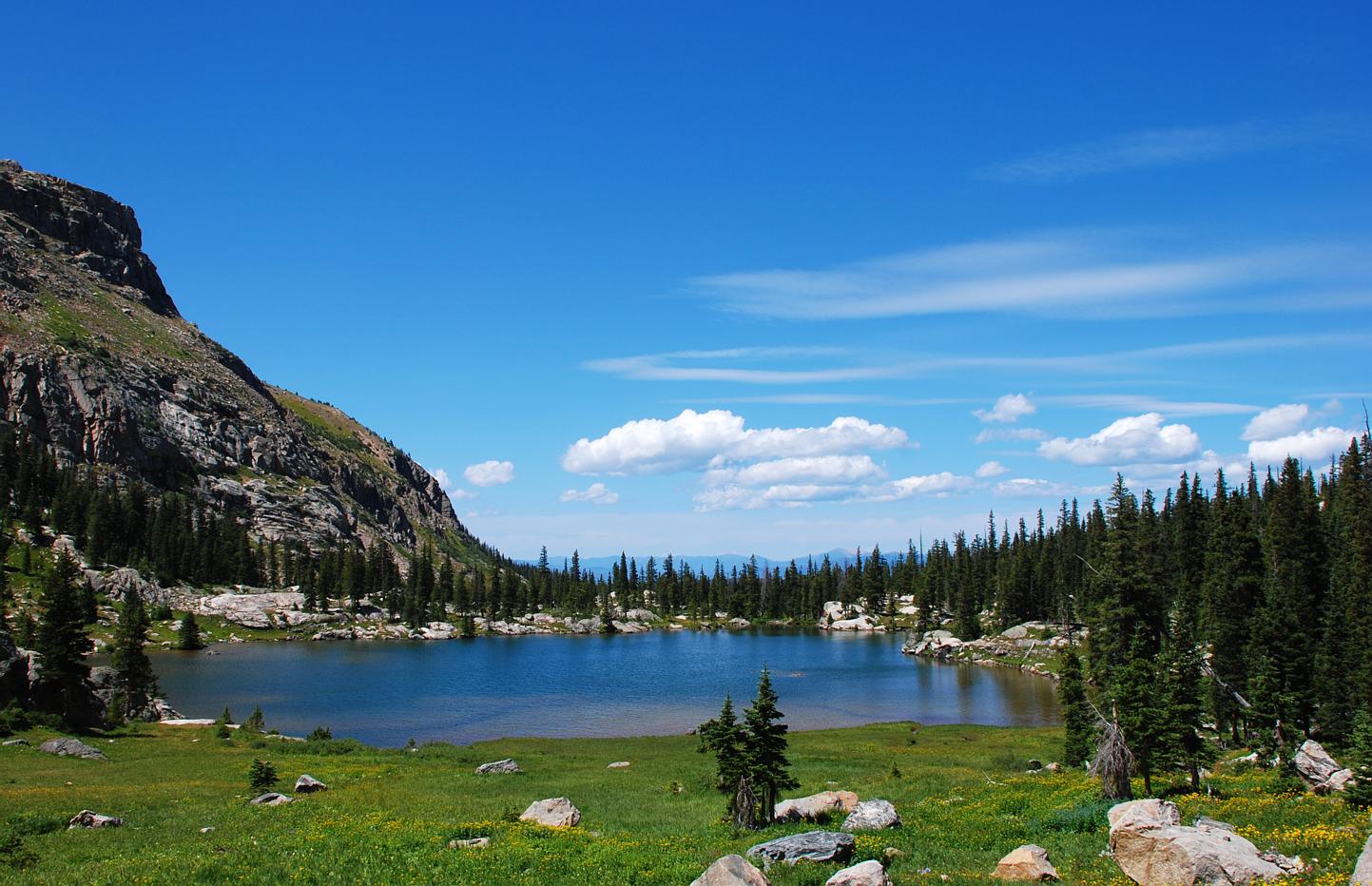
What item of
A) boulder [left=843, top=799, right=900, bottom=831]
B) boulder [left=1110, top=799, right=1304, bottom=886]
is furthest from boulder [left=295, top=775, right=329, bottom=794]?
boulder [left=1110, top=799, right=1304, bottom=886]

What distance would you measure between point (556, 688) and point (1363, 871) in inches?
3685

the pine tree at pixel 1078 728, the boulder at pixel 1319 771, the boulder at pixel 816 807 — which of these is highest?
the boulder at pixel 1319 771

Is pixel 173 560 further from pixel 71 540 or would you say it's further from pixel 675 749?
pixel 675 749

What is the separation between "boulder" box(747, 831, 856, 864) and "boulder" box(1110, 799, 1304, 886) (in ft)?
21.1

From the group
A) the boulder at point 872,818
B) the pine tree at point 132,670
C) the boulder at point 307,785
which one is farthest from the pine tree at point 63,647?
the boulder at point 872,818

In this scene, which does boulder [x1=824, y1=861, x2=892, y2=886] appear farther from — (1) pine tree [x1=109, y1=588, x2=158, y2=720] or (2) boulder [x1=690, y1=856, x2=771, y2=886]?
(1) pine tree [x1=109, y1=588, x2=158, y2=720]

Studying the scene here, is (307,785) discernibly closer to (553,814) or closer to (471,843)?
(553,814)

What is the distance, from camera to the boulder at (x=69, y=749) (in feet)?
145

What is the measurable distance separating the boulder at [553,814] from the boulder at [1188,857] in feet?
62.6

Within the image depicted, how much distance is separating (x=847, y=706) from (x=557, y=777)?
50.6 meters

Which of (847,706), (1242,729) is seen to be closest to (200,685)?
(847,706)

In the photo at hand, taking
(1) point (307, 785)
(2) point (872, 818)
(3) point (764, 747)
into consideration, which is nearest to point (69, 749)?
(1) point (307, 785)

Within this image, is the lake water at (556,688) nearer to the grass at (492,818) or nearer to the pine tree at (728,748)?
the grass at (492,818)

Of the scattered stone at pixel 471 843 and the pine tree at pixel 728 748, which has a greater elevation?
the pine tree at pixel 728 748
